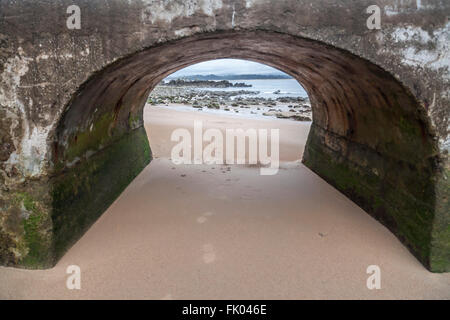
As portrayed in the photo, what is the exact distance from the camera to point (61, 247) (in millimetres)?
3438

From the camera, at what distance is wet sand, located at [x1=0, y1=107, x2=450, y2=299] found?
3041 millimetres

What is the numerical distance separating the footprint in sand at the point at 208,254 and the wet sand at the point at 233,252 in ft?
0.04

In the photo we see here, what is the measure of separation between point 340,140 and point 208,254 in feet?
10.5

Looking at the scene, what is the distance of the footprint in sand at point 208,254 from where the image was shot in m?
3.50

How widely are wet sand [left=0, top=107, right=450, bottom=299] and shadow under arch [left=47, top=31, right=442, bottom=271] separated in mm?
240

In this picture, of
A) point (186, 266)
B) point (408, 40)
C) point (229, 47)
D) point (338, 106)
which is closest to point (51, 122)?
point (186, 266)

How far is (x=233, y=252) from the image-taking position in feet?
12.0

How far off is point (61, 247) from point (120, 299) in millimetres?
980

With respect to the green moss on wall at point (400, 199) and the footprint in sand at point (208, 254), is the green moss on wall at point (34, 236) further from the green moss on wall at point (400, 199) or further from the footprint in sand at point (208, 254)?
the green moss on wall at point (400, 199)

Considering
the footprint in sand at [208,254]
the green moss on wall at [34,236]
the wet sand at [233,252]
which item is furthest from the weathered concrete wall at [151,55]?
the footprint in sand at [208,254]

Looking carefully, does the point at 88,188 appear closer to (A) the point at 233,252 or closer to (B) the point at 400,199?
(A) the point at 233,252

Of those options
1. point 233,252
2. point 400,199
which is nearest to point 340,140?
point 400,199

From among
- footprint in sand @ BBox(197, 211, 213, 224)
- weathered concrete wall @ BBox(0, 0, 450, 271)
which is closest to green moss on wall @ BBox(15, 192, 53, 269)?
weathered concrete wall @ BBox(0, 0, 450, 271)

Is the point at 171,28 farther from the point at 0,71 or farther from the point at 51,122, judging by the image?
the point at 0,71
